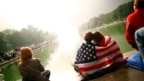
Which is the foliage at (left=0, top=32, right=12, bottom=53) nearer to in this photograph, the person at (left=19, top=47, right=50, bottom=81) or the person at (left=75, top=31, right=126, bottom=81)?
the person at (left=19, top=47, right=50, bottom=81)

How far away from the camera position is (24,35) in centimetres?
1650

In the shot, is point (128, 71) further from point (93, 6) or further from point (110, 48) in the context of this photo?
point (93, 6)

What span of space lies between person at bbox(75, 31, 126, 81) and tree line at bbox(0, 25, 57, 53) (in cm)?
1076

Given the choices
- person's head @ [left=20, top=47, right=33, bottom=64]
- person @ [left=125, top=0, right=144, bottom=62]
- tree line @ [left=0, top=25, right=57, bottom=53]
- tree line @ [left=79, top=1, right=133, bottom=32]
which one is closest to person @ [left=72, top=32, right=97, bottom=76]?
person @ [left=125, top=0, right=144, bottom=62]

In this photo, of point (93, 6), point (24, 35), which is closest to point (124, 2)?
point (93, 6)

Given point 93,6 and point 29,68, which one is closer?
point 29,68

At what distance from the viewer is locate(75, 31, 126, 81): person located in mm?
4324

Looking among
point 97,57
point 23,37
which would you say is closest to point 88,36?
point 97,57

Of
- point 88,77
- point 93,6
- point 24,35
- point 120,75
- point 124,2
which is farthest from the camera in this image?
point 24,35

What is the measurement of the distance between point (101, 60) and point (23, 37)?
12043 mm

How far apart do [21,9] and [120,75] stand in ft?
43.5

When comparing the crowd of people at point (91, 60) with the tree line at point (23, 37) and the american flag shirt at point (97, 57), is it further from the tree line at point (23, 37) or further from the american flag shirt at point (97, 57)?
the tree line at point (23, 37)

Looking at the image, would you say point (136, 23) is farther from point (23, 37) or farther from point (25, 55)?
point (23, 37)

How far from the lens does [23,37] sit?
16016 mm
